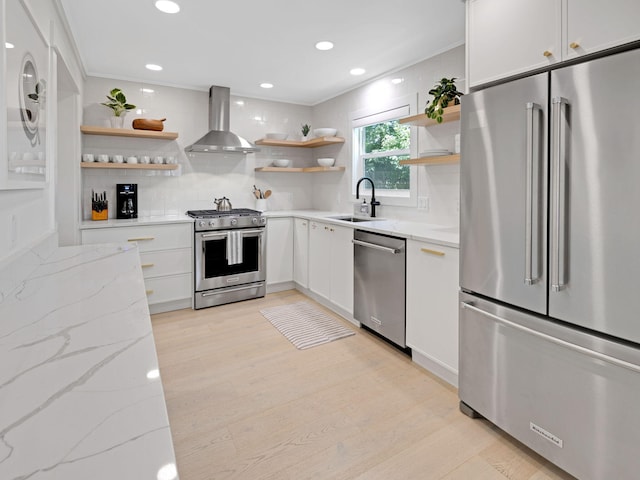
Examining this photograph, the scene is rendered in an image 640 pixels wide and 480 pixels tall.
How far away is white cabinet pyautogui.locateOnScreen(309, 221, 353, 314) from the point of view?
3.32 m

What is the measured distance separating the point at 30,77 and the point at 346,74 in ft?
9.09

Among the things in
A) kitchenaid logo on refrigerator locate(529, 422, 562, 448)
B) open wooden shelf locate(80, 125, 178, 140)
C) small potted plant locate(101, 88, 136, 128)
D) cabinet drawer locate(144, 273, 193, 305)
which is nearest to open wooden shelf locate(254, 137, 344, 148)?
open wooden shelf locate(80, 125, 178, 140)

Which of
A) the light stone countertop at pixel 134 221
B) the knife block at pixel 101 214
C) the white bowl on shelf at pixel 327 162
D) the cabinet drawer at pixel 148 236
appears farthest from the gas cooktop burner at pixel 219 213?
the white bowl on shelf at pixel 327 162

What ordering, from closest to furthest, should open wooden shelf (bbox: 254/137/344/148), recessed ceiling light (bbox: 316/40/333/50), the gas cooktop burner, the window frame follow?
recessed ceiling light (bbox: 316/40/333/50), the window frame, the gas cooktop burner, open wooden shelf (bbox: 254/137/344/148)

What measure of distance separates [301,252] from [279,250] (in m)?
0.27

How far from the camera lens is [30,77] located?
5.31 ft

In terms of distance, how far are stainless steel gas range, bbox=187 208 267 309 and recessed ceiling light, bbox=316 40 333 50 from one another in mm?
1769

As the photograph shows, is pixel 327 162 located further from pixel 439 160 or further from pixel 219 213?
pixel 439 160

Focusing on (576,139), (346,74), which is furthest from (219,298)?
(576,139)

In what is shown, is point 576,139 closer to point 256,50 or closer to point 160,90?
point 256,50

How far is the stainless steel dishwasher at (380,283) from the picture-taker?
8.78 ft

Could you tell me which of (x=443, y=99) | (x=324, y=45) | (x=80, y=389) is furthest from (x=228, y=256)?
(x=80, y=389)

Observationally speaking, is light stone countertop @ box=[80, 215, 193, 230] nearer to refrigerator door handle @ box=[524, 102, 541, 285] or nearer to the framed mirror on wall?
the framed mirror on wall

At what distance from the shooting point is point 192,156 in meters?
4.27
